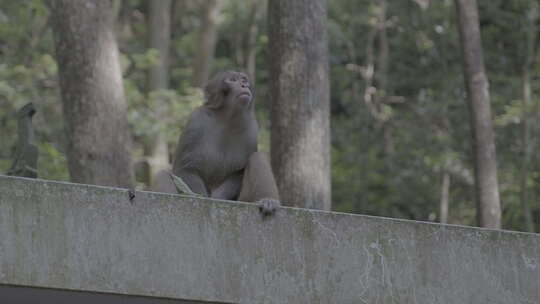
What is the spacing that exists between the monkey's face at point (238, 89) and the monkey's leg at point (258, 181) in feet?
1.36

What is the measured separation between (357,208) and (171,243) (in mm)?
11835

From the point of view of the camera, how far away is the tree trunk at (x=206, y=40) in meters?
15.6

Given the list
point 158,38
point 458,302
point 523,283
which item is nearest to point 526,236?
point 523,283

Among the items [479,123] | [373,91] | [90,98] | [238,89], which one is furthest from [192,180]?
[373,91]

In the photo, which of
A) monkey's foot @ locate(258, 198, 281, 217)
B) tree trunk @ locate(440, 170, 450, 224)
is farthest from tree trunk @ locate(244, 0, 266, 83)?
monkey's foot @ locate(258, 198, 281, 217)

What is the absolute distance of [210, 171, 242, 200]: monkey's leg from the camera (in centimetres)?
659

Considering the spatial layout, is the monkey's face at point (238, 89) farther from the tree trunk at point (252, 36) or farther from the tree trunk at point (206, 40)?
the tree trunk at point (252, 36)

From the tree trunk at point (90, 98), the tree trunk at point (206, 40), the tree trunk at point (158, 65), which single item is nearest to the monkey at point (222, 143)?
the tree trunk at point (90, 98)

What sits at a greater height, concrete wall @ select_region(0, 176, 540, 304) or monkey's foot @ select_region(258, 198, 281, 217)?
monkey's foot @ select_region(258, 198, 281, 217)

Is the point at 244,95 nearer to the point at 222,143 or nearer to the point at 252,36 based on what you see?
the point at 222,143

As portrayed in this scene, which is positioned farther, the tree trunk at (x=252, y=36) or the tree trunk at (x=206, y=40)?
the tree trunk at (x=252, y=36)

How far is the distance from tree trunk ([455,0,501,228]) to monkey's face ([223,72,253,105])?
344cm

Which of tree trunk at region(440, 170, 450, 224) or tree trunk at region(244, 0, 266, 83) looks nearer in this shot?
tree trunk at region(440, 170, 450, 224)

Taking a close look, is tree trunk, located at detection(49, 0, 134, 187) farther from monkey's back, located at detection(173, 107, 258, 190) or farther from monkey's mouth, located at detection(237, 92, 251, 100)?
monkey's mouth, located at detection(237, 92, 251, 100)
